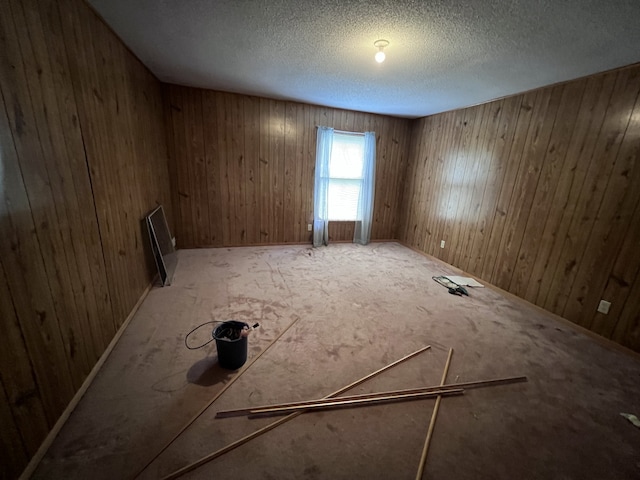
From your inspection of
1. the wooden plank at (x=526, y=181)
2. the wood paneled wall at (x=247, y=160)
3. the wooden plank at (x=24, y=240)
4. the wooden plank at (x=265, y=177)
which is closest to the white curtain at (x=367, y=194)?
the wood paneled wall at (x=247, y=160)

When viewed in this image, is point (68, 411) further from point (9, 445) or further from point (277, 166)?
point (277, 166)

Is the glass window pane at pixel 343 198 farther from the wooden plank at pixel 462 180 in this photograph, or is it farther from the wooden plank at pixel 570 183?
the wooden plank at pixel 570 183

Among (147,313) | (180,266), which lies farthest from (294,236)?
(147,313)

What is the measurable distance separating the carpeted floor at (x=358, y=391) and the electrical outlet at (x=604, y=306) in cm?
27

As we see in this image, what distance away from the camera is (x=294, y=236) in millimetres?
4504

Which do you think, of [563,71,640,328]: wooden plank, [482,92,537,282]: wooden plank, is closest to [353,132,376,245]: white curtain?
[482,92,537,282]: wooden plank

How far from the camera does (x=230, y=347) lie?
65.9 inches

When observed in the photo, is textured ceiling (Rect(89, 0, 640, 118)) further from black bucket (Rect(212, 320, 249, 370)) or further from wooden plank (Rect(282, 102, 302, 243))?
black bucket (Rect(212, 320, 249, 370))

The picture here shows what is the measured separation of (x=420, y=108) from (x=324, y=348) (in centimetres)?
363

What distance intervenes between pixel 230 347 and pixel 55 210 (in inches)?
47.8

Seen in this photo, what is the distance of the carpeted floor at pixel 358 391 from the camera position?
1.21m

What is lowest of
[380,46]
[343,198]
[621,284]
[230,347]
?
[230,347]

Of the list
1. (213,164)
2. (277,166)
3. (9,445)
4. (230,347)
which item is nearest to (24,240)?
(9,445)

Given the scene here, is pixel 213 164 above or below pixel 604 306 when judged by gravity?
above
